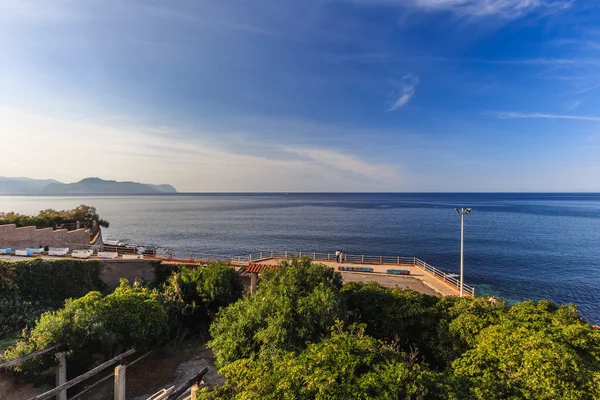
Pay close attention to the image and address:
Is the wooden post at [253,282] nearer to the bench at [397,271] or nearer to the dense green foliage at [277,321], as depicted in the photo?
the dense green foliage at [277,321]

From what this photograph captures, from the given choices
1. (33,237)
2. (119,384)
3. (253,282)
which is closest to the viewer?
(119,384)

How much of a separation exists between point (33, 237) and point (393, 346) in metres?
31.8

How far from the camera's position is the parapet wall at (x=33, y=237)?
2545 cm

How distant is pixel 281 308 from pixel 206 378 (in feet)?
19.0

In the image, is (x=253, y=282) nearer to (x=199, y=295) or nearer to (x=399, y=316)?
(x=199, y=295)

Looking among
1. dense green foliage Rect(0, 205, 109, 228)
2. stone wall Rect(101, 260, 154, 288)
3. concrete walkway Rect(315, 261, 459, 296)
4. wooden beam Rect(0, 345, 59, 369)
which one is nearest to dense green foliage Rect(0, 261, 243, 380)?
wooden beam Rect(0, 345, 59, 369)

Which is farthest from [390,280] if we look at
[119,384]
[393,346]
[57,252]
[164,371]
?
[57,252]

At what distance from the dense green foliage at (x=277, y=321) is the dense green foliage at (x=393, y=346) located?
0.04 meters

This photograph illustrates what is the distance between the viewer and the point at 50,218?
30734mm

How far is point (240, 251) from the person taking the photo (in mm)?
52781

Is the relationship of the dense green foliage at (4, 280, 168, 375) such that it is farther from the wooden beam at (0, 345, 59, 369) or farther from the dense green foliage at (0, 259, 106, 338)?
the dense green foliage at (0, 259, 106, 338)

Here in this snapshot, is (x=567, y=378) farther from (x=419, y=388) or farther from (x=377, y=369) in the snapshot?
(x=377, y=369)

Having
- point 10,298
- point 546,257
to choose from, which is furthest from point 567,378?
point 546,257

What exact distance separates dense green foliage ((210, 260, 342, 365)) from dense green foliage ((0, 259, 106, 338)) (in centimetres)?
1150
